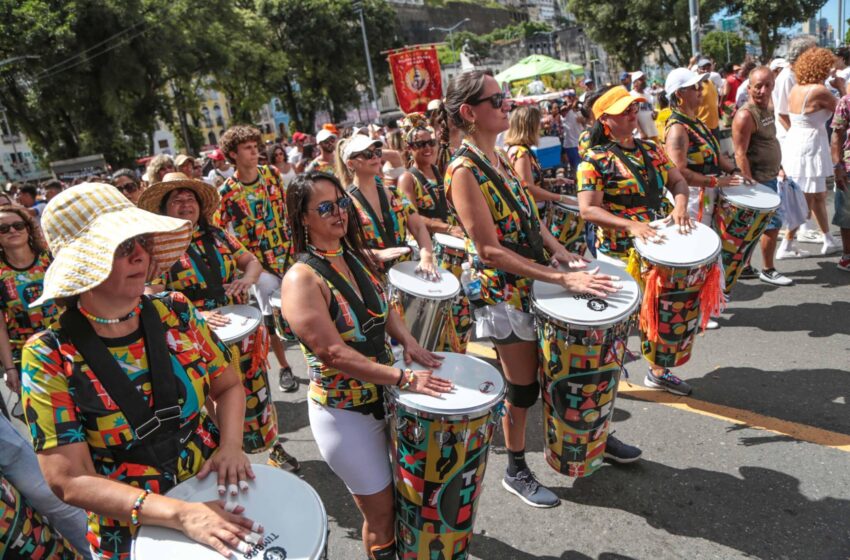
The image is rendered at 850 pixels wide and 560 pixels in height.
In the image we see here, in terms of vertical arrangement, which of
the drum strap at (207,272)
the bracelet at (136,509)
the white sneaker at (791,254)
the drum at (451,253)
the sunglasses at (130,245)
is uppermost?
the sunglasses at (130,245)

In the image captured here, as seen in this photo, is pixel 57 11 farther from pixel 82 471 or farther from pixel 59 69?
pixel 82 471

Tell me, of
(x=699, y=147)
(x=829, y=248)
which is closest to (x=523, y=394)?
(x=699, y=147)

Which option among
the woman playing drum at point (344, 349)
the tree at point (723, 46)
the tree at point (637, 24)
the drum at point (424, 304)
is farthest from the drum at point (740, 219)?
the tree at point (723, 46)

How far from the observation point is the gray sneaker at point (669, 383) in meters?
4.15

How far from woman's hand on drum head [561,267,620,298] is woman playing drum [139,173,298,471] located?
5.83 ft

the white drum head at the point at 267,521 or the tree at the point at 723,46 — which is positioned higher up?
the tree at the point at 723,46

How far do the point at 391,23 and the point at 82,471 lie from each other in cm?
5149

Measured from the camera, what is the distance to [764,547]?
267cm

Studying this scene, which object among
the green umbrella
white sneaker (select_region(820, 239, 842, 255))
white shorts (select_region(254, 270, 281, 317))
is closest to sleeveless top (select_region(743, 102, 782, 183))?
white sneaker (select_region(820, 239, 842, 255))

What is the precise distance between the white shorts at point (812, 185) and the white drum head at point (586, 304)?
181 inches

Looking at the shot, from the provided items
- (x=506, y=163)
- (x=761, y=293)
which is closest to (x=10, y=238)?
(x=506, y=163)

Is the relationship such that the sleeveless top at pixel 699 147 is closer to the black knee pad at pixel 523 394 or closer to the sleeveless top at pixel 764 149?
the sleeveless top at pixel 764 149

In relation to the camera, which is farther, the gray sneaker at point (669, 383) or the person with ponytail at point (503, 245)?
the gray sneaker at point (669, 383)

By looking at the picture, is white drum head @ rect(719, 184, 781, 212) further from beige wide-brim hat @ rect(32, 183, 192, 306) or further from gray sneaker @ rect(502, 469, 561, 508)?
beige wide-brim hat @ rect(32, 183, 192, 306)
